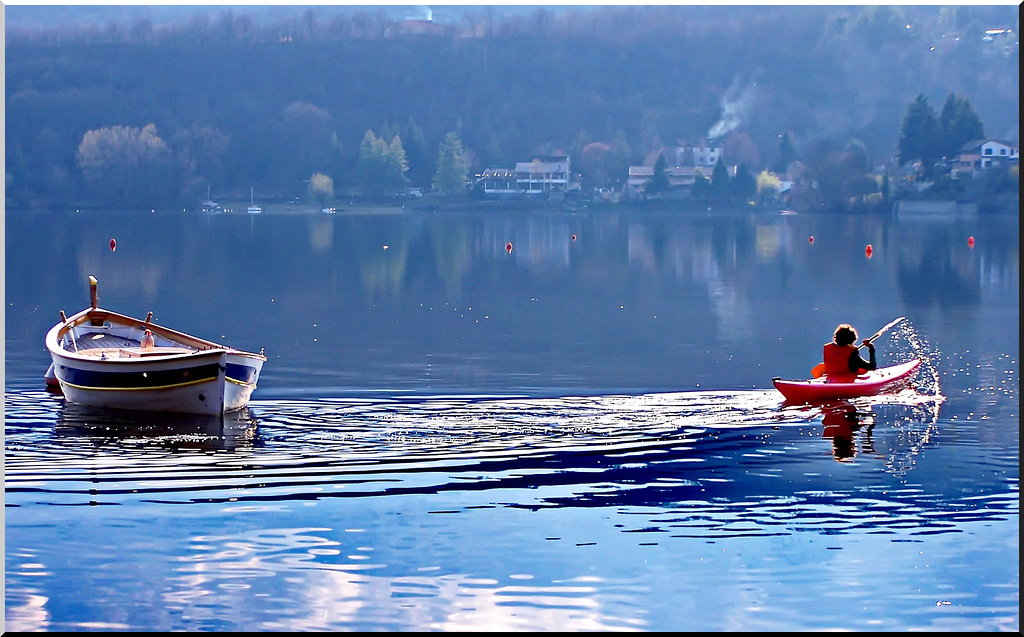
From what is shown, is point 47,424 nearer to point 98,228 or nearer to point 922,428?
point 922,428

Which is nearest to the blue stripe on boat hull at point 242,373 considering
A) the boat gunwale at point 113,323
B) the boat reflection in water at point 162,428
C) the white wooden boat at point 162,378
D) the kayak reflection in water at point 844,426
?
the white wooden boat at point 162,378

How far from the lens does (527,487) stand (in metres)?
21.9

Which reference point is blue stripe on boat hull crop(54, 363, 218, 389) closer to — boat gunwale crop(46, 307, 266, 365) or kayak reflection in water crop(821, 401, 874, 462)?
boat gunwale crop(46, 307, 266, 365)

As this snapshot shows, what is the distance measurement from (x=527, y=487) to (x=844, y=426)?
8735 millimetres

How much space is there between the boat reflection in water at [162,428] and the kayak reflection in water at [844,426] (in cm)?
1046

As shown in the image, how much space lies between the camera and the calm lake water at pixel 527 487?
53.5 ft

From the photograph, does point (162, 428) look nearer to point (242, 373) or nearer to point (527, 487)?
point (242, 373)

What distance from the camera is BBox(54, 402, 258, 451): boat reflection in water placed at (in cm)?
2548

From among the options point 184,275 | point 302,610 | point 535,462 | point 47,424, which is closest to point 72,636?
point 302,610

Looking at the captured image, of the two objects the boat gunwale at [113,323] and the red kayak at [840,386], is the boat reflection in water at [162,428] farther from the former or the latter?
the red kayak at [840,386]

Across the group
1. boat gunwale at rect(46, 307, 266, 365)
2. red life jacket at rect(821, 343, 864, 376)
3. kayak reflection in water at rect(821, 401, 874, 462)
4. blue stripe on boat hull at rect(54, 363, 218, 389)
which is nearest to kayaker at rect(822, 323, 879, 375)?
red life jacket at rect(821, 343, 864, 376)

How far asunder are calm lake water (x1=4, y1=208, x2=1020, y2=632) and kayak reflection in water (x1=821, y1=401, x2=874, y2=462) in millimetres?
102

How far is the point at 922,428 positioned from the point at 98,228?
5048 inches

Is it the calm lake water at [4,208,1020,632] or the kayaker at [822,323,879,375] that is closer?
the calm lake water at [4,208,1020,632]
